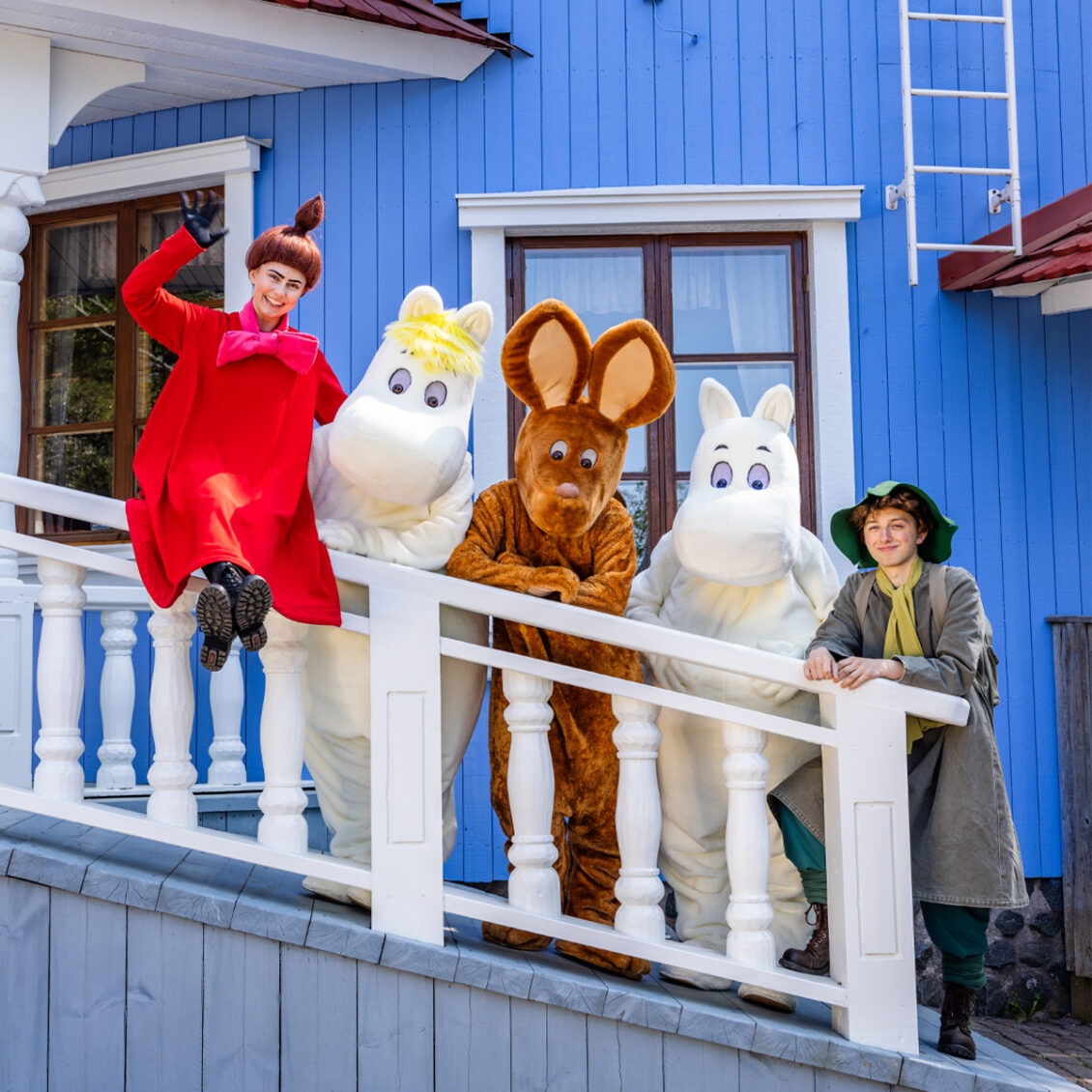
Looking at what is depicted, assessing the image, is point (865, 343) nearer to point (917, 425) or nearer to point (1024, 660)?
point (917, 425)

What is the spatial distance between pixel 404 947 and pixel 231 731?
2196 millimetres

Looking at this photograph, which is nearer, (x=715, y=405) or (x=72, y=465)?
(x=715, y=405)

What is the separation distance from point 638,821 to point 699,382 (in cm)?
276

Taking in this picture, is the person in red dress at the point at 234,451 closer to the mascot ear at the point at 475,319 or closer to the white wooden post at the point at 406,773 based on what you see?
the white wooden post at the point at 406,773

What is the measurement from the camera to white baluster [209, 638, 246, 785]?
4625 millimetres

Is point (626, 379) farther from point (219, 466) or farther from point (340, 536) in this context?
point (219, 466)

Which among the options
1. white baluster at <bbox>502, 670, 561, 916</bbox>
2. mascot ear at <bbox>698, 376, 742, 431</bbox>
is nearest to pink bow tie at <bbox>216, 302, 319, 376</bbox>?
white baluster at <bbox>502, 670, 561, 916</bbox>

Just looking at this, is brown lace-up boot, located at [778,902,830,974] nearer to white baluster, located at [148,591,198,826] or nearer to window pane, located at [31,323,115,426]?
white baluster, located at [148,591,198,826]

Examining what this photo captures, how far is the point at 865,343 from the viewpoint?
16.9 ft

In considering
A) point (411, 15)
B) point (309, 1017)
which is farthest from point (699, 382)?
point (309, 1017)

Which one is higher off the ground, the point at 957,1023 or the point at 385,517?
the point at 385,517

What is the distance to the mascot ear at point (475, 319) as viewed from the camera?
10.4 feet

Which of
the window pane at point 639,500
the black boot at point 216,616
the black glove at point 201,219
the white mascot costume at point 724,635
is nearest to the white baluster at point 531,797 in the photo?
the white mascot costume at point 724,635

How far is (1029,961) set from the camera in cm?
506
